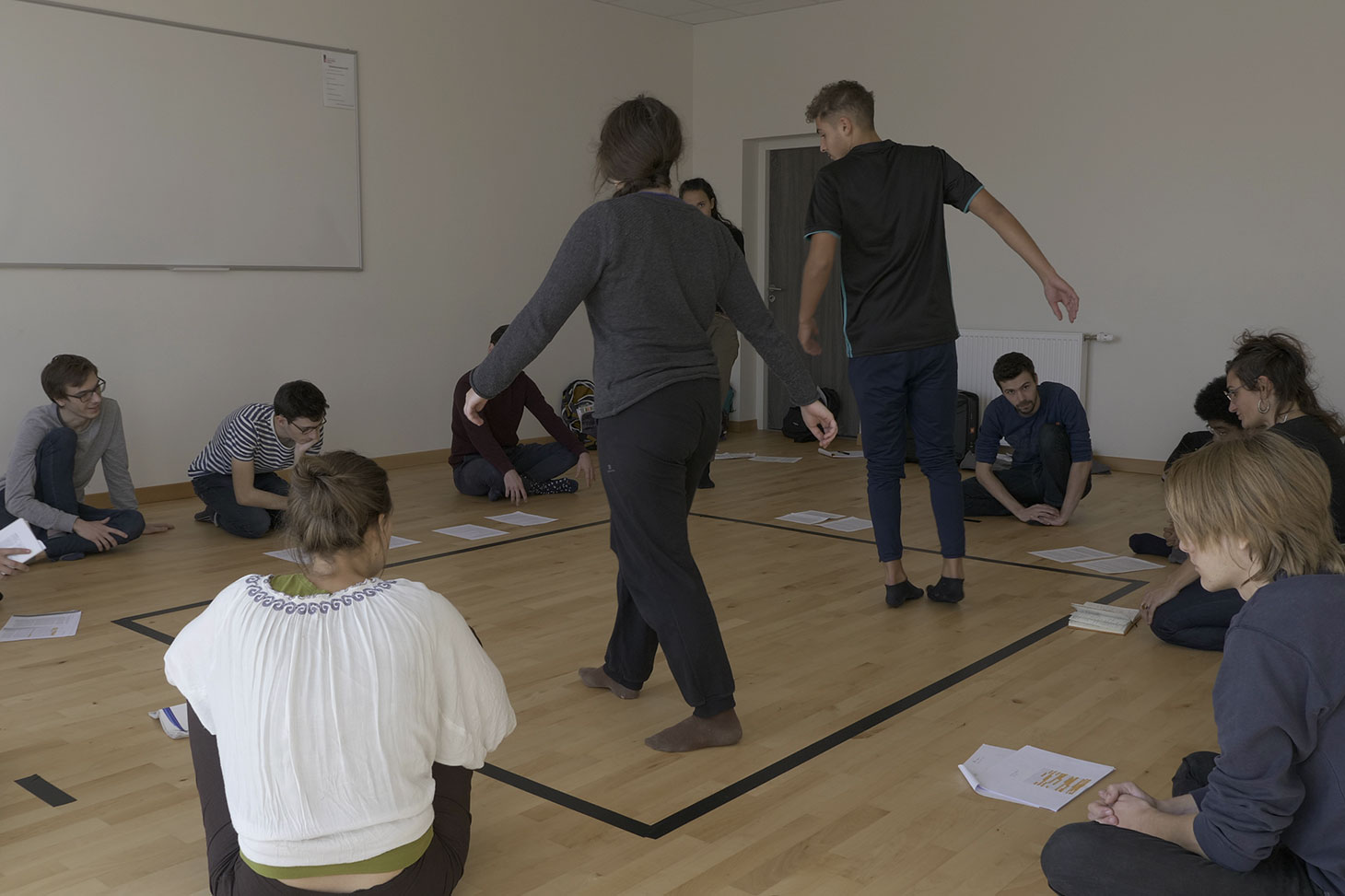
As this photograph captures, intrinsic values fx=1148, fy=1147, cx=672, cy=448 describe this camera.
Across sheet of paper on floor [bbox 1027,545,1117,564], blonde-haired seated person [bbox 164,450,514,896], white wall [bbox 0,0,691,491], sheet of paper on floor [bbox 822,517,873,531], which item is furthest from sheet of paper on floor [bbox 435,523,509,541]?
blonde-haired seated person [bbox 164,450,514,896]

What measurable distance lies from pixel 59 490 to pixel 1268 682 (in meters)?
4.29

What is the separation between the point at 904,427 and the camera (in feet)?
11.7

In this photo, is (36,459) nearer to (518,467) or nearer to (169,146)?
(169,146)

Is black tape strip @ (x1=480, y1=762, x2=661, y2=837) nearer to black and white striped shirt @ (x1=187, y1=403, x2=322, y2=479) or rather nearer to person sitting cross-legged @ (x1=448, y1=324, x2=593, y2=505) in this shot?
black and white striped shirt @ (x1=187, y1=403, x2=322, y2=479)

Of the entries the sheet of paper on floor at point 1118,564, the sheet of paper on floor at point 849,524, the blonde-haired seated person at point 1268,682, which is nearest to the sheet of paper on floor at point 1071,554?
the sheet of paper on floor at point 1118,564

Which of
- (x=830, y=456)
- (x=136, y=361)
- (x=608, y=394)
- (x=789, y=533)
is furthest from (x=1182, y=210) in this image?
(x=136, y=361)

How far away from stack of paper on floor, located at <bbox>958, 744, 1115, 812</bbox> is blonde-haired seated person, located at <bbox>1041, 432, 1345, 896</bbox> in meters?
0.63

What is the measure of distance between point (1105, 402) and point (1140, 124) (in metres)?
1.57

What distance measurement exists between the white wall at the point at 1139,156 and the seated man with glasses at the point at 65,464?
498cm

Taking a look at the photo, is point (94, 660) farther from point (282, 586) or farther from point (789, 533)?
point (789, 533)

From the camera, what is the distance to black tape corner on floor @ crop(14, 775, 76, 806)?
2.27 m

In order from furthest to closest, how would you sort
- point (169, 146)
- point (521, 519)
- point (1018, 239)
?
1. point (169, 146)
2. point (521, 519)
3. point (1018, 239)

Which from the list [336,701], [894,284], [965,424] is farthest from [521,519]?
[336,701]

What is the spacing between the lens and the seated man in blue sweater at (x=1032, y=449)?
4.88 meters
